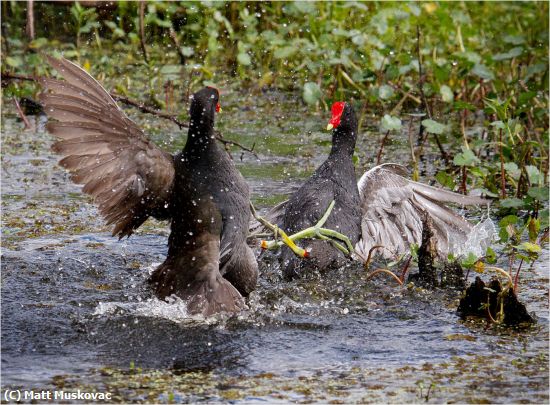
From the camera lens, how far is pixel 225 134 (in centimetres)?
736

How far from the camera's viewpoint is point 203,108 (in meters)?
4.32

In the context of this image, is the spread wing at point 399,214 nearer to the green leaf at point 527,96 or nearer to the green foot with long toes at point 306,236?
the green foot with long toes at point 306,236

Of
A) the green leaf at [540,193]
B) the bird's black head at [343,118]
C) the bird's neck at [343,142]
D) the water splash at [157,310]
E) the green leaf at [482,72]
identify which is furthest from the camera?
the green leaf at [482,72]

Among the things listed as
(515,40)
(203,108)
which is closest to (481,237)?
(203,108)

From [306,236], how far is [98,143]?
107 cm

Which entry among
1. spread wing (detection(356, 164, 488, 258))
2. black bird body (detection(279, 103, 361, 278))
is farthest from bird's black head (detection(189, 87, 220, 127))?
spread wing (detection(356, 164, 488, 258))

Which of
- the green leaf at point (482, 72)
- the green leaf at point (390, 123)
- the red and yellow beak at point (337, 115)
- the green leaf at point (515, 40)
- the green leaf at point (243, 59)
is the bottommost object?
the green leaf at point (390, 123)

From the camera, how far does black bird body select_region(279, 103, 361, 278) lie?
4.89 metres

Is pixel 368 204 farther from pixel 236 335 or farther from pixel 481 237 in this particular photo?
pixel 236 335

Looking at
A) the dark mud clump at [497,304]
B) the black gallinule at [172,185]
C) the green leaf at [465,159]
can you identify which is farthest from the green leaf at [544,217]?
the black gallinule at [172,185]

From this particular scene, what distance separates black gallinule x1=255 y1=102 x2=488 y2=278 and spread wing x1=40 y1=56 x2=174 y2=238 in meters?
1.18

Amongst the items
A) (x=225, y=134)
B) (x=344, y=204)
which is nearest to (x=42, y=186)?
(x=225, y=134)

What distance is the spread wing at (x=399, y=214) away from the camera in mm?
5418

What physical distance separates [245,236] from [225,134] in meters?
3.09
